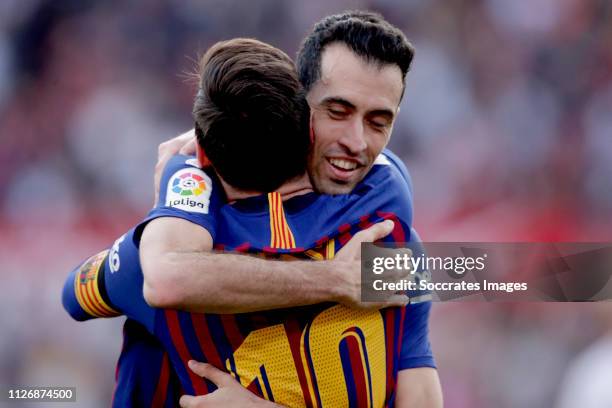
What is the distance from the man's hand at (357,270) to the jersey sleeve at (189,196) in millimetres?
427

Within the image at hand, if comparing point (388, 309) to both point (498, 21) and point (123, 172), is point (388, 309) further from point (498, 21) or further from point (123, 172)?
point (498, 21)

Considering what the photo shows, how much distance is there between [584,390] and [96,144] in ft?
11.1

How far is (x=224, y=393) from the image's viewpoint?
9.22ft

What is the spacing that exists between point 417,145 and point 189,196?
349cm

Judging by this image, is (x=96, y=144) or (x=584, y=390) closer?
(x=584, y=390)

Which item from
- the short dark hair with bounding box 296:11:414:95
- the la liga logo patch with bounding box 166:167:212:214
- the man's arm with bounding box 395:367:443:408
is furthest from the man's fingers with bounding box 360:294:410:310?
the short dark hair with bounding box 296:11:414:95

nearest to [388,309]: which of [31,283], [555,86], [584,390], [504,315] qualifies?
[584,390]

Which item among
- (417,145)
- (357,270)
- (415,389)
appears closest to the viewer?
(357,270)

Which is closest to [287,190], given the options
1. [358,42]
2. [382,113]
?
[382,113]

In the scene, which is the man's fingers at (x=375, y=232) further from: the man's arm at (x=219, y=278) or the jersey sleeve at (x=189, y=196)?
the jersey sleeve at (x=189, y=196)

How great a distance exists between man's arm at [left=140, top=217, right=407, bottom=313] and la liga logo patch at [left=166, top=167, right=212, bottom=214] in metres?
0.06

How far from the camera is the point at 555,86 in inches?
240

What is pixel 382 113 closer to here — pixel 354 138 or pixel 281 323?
pixel 354 138

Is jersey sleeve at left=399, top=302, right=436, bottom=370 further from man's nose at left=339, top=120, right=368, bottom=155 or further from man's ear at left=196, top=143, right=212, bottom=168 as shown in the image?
man's ear at left=196, top=143, right=212, bottom=168
